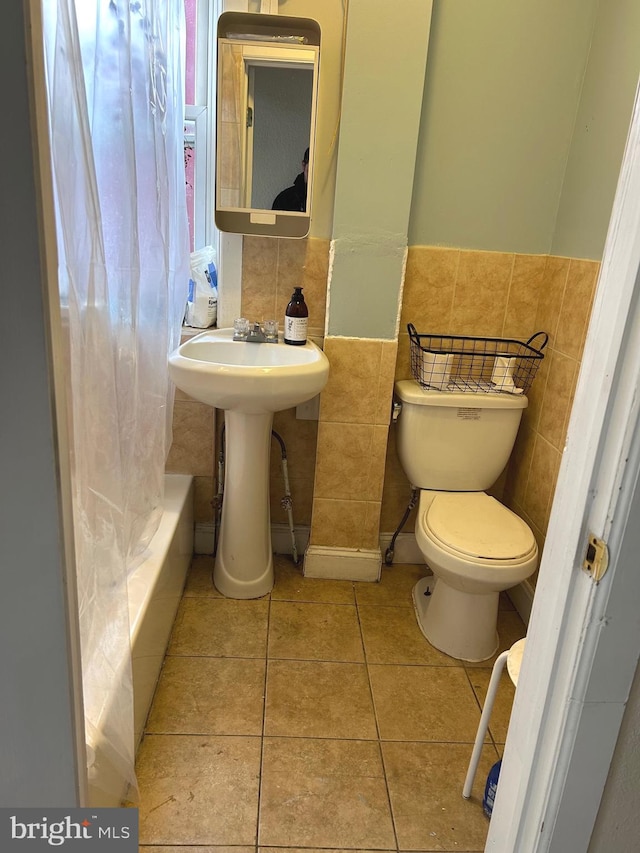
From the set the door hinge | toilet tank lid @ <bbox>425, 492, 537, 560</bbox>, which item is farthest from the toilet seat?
→ the door hinge

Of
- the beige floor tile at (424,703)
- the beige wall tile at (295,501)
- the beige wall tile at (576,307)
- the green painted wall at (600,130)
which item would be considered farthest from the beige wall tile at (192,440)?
the green painted wall at (600,130)

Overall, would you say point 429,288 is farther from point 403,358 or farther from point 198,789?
point 198,789

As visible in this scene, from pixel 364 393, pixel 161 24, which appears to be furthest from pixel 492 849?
pixel 161 24

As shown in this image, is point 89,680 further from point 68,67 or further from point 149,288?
point 68,67

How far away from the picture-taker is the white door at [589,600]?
1.98ft

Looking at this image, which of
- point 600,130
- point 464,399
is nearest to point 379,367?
point 464,399

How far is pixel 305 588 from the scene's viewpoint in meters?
2.25

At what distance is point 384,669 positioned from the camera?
6.18ft

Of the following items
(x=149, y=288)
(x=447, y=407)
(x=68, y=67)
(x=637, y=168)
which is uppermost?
(x=68, y=67)

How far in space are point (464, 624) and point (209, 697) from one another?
2.68 feet

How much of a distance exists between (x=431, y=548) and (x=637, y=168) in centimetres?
141

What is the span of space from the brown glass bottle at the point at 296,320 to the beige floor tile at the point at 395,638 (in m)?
0.97

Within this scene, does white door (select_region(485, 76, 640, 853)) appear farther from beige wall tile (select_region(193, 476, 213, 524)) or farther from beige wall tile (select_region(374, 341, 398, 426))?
beige wall tile (select_region(193, 476, 213, 524))

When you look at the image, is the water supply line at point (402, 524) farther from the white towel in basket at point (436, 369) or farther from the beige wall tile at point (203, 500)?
the beige wall tile at point (203, 500)
